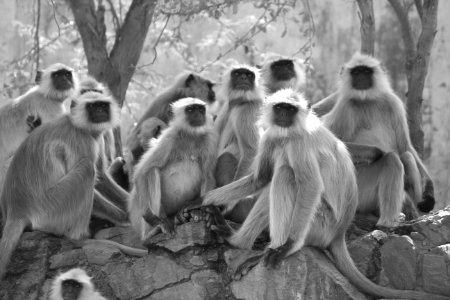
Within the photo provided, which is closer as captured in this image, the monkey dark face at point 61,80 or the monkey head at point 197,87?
the monkey dark face at point 61,80

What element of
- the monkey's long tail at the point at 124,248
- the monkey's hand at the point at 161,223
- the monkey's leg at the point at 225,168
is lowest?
the monkey's long tail at the point at 124,248

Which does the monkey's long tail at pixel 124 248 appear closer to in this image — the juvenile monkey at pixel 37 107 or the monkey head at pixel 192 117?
the monkey head at pixel 192 117

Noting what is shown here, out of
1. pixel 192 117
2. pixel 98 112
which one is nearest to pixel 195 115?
pixel 192 117

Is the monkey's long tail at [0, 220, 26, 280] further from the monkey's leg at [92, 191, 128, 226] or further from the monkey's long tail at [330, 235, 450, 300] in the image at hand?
the monkey's long tail at [330, 235, 450, 300]

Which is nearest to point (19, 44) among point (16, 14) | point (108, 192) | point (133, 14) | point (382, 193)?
point (16, 14)

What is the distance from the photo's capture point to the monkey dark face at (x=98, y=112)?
711 centimetres

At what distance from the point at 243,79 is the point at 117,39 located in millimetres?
1789

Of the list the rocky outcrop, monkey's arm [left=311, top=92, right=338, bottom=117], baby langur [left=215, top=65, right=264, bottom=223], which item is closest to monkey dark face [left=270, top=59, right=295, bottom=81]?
monkey's arm [left=311, top=92, right=338, bottom=117]

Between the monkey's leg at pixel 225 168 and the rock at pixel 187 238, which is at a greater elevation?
the monkey's leg at pixel 225 168

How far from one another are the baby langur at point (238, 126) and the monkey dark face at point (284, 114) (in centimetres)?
92

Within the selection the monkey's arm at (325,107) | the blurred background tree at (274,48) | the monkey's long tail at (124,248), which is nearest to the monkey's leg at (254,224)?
the monkey's long tail at (124,248)

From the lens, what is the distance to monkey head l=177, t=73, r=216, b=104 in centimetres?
905

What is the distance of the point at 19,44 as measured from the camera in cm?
1706

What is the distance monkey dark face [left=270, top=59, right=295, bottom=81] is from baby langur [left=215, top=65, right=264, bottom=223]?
0.58 metres
